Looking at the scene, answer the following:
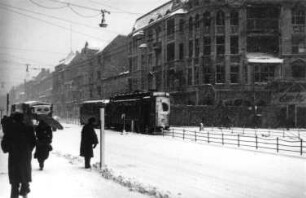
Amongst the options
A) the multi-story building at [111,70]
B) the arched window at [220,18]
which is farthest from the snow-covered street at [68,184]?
the multi-story building at [111,70]

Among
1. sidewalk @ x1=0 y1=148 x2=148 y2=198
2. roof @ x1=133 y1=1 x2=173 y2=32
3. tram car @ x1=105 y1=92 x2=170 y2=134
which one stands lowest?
sidewalk @ x1=0 y1=148 x2=148 y2=198

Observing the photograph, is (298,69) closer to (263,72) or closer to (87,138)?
(263,72)

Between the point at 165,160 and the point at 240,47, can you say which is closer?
the point at 165,160

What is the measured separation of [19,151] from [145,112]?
30339 mm

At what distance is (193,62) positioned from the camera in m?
53.8

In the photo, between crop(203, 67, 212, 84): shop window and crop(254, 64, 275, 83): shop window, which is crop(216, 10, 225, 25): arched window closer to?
crop(203, 67, 212, 84): shop window

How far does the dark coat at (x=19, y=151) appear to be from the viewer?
916 centimetres

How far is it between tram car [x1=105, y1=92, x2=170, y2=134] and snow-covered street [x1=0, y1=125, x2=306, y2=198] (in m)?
17.9

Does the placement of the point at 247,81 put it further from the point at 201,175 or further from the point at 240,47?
the point at 201,175

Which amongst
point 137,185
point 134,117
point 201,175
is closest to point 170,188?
point 137,185

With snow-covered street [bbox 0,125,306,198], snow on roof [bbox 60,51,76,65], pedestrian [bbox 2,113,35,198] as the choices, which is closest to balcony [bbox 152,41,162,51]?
snow-covered street [bbox 0,125,306,198]

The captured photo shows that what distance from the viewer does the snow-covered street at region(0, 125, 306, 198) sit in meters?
10.9

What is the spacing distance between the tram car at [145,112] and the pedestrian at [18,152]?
29.0 meters

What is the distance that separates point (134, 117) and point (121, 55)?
4180 cm
